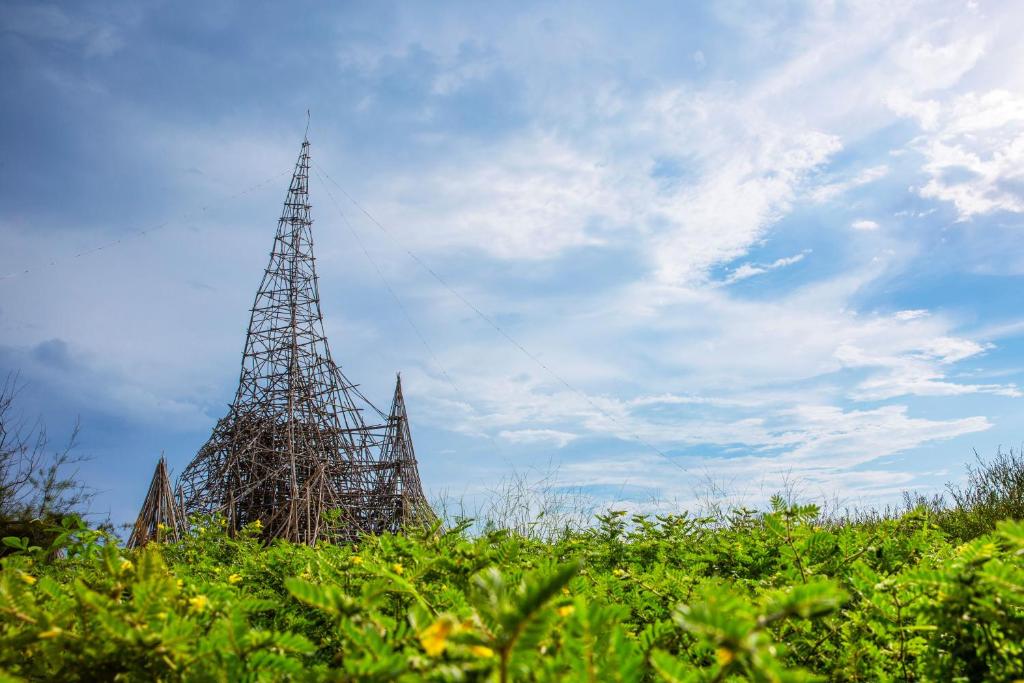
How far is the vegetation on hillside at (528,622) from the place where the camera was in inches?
39.2

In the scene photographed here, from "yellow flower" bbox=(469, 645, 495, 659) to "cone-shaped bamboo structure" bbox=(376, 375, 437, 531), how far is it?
15.5 meters

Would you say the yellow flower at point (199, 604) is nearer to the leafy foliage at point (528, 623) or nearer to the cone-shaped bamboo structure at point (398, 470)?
the leafy foliage at point (528, 623)

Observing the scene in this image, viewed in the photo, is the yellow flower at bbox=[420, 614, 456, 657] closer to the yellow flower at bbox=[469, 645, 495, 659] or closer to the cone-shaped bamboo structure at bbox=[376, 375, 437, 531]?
the yellow flower at bbox=[469, 645, 495, 659]

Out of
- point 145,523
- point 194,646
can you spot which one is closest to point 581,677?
point 194,646

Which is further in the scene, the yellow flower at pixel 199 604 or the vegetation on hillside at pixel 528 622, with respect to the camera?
the yellow flower at pixel 199 604

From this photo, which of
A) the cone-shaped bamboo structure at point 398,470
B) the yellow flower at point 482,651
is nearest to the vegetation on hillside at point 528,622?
the yellow flower at point 482,651

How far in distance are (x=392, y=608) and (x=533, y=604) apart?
1295 mm

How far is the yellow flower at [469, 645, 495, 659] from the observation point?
976 mm

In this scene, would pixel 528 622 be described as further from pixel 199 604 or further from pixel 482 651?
pixel 199 604

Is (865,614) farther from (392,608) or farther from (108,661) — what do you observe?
(108,661)

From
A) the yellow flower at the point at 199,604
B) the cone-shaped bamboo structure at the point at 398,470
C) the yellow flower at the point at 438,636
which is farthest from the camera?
the cone-shaped bamboo structure at the point at 398,470

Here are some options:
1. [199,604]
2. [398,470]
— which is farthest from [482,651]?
[398,470]

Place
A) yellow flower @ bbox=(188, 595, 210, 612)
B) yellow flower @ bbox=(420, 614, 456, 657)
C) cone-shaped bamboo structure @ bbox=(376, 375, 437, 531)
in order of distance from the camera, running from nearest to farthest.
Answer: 1. yellow flower @ bbox=(420, 614, 456, 657)
2. yellow flower @ bbox=(188, 595, 210, 612)
3. cone-shaped bamboo structure @ bbox=(376, 375, 437, 531)

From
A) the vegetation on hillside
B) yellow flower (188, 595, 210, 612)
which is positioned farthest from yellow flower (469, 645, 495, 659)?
yellow flower (188, 595, 210, 612)
